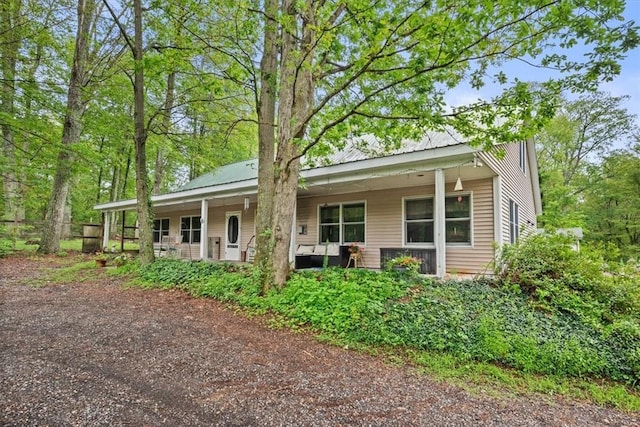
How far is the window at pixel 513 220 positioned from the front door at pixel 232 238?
9.24 meters

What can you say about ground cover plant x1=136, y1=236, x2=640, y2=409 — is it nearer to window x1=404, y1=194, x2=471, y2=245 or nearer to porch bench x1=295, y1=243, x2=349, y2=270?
window x1=404, y1=194, x2=471, y2=245

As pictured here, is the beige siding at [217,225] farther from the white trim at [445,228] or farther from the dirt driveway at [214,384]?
the dirt driveway at [214,384]

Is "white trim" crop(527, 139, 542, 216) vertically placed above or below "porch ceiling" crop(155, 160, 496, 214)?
above

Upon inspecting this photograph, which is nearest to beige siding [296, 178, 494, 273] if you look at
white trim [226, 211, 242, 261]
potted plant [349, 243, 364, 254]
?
potted plant [349, 243, 364, 254]

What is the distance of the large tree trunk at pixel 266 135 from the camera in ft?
20.8

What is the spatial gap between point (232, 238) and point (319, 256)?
5.04 m

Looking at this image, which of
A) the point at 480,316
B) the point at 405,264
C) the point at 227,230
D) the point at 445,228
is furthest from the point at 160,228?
the point at 480,316

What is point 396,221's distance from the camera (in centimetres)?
850

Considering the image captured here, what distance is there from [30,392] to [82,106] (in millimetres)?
13597

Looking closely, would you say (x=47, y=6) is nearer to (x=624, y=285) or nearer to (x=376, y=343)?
(x=376, y=343)

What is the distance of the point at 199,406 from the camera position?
2.44 meters

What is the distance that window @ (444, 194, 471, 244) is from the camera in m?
7.49

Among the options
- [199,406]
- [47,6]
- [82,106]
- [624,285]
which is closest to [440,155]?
[624,285]

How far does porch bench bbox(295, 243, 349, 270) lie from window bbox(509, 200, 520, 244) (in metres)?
4.42
